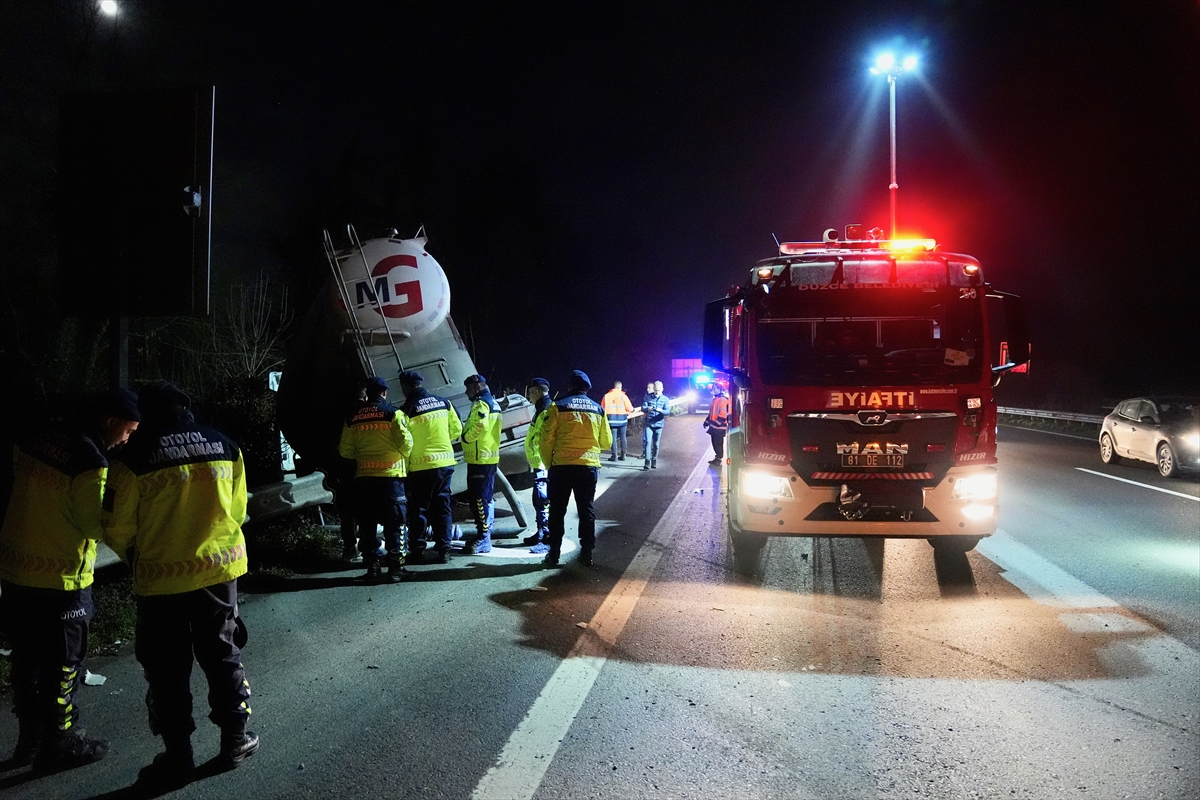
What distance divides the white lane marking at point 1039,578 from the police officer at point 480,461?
471 centimetres

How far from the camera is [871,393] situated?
21.1ft

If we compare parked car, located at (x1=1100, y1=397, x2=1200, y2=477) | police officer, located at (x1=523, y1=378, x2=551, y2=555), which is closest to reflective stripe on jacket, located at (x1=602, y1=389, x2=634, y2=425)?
police officer, located at (x1=523, y1=378, x2=551, y2=555)

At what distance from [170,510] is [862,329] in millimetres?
5369

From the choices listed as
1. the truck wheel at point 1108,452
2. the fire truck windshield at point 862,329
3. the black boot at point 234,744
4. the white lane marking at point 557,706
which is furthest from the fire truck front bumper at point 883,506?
the truck wheel at point 1108,452

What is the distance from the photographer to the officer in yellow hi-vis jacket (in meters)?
3.42

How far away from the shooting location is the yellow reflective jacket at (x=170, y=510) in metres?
3.42

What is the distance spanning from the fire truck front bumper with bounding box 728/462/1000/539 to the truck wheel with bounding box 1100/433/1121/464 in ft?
37.9

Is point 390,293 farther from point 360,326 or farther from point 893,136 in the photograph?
point 893,136

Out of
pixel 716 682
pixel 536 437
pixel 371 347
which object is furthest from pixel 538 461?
pixel 716 682

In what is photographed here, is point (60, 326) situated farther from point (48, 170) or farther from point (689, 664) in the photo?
point (689, 664)

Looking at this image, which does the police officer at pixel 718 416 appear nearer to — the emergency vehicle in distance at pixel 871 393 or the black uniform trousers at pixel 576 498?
the black uniform trousers at pixel 576 498

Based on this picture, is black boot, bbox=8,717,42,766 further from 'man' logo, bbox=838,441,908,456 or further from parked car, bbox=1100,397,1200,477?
parked car, bbox=1100,397,1200,477

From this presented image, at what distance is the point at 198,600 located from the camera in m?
3.50

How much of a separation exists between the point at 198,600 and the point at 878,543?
6.70 m
